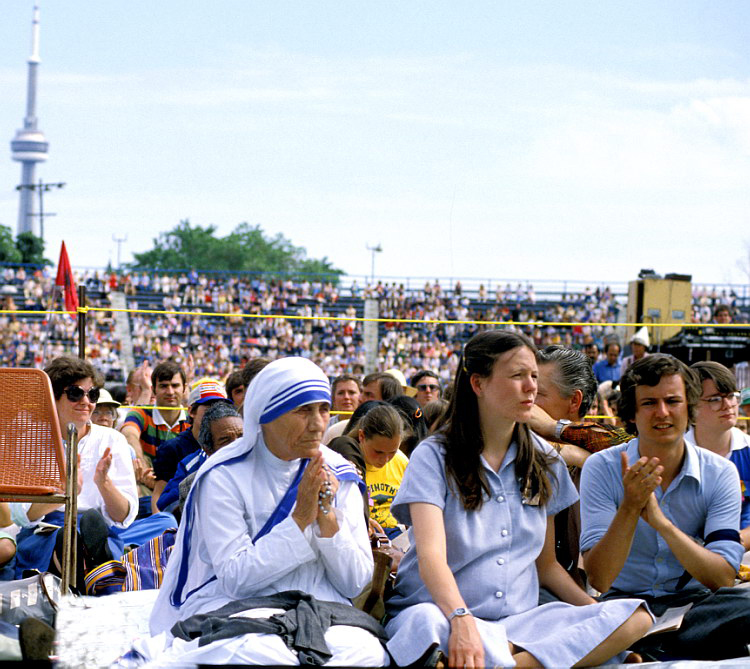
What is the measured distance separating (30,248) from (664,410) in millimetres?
59701

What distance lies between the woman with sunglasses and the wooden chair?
0.45m

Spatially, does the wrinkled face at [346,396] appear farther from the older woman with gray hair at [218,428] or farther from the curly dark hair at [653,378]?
the curly dark hair at [653,378]

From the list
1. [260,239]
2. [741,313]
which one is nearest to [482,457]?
[741,313]

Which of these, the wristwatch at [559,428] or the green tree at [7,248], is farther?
the green tree at [7,248]

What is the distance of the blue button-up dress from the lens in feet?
10.3

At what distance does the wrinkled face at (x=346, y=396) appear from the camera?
26.1 ft

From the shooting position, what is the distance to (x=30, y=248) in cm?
5938

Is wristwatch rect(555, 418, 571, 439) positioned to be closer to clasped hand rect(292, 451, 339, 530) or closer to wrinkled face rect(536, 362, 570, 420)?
wrinkled face rect(536, 362, 570, 420)

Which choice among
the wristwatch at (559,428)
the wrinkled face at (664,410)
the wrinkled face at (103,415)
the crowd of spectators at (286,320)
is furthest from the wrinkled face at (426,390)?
the crowd of spectators at (286,320)

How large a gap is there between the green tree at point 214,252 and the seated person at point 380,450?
8539cm

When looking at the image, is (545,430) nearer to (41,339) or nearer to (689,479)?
(689,479)

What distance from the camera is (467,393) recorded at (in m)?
3.48

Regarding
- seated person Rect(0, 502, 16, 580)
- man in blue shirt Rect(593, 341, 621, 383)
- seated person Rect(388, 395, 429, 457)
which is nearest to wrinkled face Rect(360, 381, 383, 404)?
seated person Rect(388, 395, 429, 457)

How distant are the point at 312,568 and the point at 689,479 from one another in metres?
1.41
